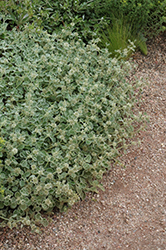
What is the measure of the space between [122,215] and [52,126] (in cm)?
94

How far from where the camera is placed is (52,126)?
8.79 feet

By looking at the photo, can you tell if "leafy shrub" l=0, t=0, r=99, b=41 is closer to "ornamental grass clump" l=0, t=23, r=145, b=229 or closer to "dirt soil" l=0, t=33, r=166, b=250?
"ornamental grass clump" l=0, t=23, r=145, b=229

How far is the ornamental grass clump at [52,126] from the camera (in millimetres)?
2426

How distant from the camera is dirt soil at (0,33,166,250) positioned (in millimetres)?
2441

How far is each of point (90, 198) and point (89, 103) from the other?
837 millimetres

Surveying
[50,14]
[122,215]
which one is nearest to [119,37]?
[50,14]

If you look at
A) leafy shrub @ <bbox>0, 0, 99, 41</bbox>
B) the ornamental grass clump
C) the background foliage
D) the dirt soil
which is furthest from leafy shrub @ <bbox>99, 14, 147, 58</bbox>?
the dirt soil

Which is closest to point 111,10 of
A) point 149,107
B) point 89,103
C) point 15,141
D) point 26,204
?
point 149,107

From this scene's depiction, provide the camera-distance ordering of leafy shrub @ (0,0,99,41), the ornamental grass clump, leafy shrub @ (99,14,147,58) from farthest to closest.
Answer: leafy shrub @ (99,14,147,58)
leafy shrub @ (0,0,99,41)
the ornamental grass clump

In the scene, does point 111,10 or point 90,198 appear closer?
point 90,198

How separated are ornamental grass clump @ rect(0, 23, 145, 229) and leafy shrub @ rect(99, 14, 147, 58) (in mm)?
464

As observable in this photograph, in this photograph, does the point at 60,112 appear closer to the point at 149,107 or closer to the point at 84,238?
the point at 84,238

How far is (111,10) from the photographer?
4336mm

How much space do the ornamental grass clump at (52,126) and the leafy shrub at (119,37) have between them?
464 mm
